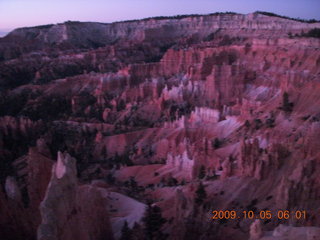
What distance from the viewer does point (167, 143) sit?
25.8 m

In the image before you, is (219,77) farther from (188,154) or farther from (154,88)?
(188,154)

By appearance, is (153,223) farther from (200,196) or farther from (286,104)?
(286,104)

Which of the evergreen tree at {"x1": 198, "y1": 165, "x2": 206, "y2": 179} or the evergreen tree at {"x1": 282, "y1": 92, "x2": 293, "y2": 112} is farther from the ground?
the evergreen tree at {"x1": 282, "y1": 92, "x2": 293, "y2": 112}

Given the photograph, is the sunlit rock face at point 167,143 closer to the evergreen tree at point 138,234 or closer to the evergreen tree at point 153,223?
the evergreen tree at point 138,234

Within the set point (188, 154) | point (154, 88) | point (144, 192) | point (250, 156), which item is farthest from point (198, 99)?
point (250, 156)

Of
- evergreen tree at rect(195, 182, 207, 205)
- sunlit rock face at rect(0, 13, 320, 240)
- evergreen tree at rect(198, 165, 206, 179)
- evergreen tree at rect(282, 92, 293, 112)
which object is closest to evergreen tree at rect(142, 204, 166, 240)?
sunlit rock face at rect(0, 13, 320, 240)

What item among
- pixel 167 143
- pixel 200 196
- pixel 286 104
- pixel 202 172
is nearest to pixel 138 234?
pixel 200 196

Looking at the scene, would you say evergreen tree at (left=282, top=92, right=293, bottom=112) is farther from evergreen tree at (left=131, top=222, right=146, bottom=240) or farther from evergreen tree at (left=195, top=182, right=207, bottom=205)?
evergreen tree at (left=131, top=222, right=146, bottom=240)

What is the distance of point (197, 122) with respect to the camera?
28719mm

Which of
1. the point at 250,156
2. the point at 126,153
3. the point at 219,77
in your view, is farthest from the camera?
the point at 219,77

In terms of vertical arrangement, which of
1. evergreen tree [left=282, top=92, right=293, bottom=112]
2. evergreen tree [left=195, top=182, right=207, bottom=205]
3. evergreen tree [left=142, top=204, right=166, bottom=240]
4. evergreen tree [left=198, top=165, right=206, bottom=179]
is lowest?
evergreen tree [left=198, top=165, right=206, bottom=179]

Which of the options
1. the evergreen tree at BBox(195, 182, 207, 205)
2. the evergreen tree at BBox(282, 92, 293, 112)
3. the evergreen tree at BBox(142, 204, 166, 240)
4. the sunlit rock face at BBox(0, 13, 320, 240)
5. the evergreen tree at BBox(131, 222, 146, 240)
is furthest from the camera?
the evergreen tree at BBox(282, 92, 293, 112)

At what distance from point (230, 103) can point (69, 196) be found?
26270mm

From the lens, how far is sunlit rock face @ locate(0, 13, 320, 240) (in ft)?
34.5
